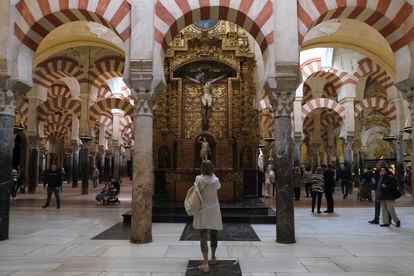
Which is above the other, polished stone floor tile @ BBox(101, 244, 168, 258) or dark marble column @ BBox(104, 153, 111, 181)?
dark marble column @ BBox(104, 153, 111, 181)

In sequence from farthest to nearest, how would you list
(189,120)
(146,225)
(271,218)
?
(189,120) → (271,218) → (146,225)

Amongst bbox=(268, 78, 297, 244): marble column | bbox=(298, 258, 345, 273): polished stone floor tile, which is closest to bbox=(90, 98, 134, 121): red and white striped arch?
bbox=(268, 78, 297, 244): marble column

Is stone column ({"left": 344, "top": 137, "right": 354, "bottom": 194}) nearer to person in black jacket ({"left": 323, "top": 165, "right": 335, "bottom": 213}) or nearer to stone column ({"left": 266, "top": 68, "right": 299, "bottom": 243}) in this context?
person in black jacket ({"left": 323, "top": 165, "right": 335, "bottom": 213})

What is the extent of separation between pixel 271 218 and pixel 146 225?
269cm

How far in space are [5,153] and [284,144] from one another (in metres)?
3.93

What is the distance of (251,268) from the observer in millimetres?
Result: 3857

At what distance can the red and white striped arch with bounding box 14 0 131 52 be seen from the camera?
17.9 feet

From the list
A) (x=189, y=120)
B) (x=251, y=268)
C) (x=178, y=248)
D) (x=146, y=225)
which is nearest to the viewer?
(x=251, y=268)

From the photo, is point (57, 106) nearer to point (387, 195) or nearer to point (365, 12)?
point (365, 12)

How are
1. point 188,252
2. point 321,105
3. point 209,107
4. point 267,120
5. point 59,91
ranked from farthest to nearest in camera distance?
1. point 267,120
2. point 59,91
3. point 321,105
4. point 209,107
5. point 188,252

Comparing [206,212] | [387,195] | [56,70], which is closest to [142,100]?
[206,212]

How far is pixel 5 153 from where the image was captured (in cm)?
541

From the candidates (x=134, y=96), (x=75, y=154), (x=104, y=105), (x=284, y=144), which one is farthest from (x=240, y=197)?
(x=75, y=154)

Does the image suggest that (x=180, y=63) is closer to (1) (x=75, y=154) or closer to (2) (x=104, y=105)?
(2) (x=104, y=105)
